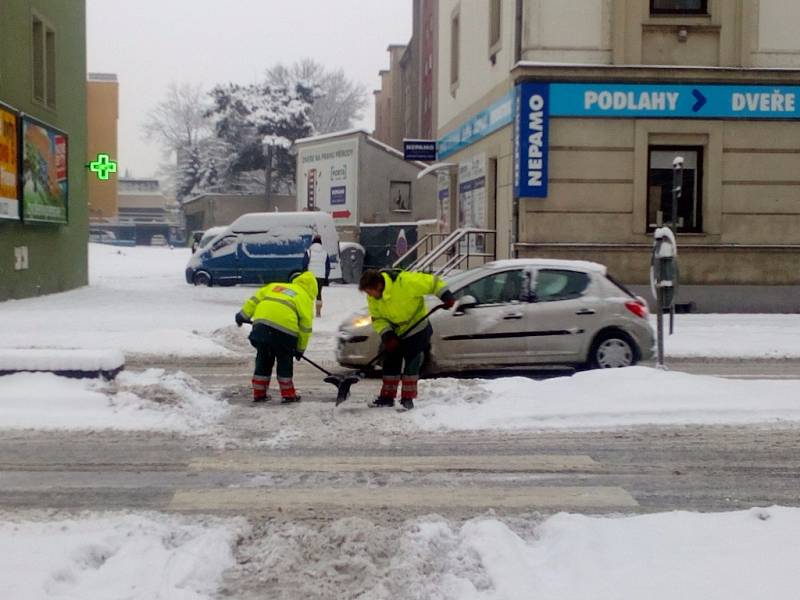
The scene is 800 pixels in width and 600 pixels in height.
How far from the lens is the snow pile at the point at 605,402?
30.3 ft

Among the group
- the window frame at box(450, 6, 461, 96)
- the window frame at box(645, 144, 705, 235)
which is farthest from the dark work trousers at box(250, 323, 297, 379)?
the window frame at box(450, 6, 461, 96)

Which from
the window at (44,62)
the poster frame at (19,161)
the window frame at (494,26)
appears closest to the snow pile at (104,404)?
the poster frame at (19,161)

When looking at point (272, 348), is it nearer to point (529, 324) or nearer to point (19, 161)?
point (529, 324)

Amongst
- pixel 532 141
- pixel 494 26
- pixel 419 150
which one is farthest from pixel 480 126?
pixel 532 141

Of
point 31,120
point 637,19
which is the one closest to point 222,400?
point 637,19

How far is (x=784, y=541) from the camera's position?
5.41 m

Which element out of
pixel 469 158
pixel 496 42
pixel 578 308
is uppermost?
pixel 496 42

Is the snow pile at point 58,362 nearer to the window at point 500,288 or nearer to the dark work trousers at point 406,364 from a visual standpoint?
the dark work trousers at point 406,364

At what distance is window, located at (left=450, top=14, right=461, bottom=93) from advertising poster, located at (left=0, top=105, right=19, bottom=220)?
12162mm

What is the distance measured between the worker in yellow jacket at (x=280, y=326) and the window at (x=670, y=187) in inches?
504

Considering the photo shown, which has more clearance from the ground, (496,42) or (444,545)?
(496,42)

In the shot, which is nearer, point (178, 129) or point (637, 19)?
point (637, 19)

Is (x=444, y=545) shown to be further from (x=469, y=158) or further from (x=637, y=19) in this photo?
(x=469, y=158)

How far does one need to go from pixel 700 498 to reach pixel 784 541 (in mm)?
1256
